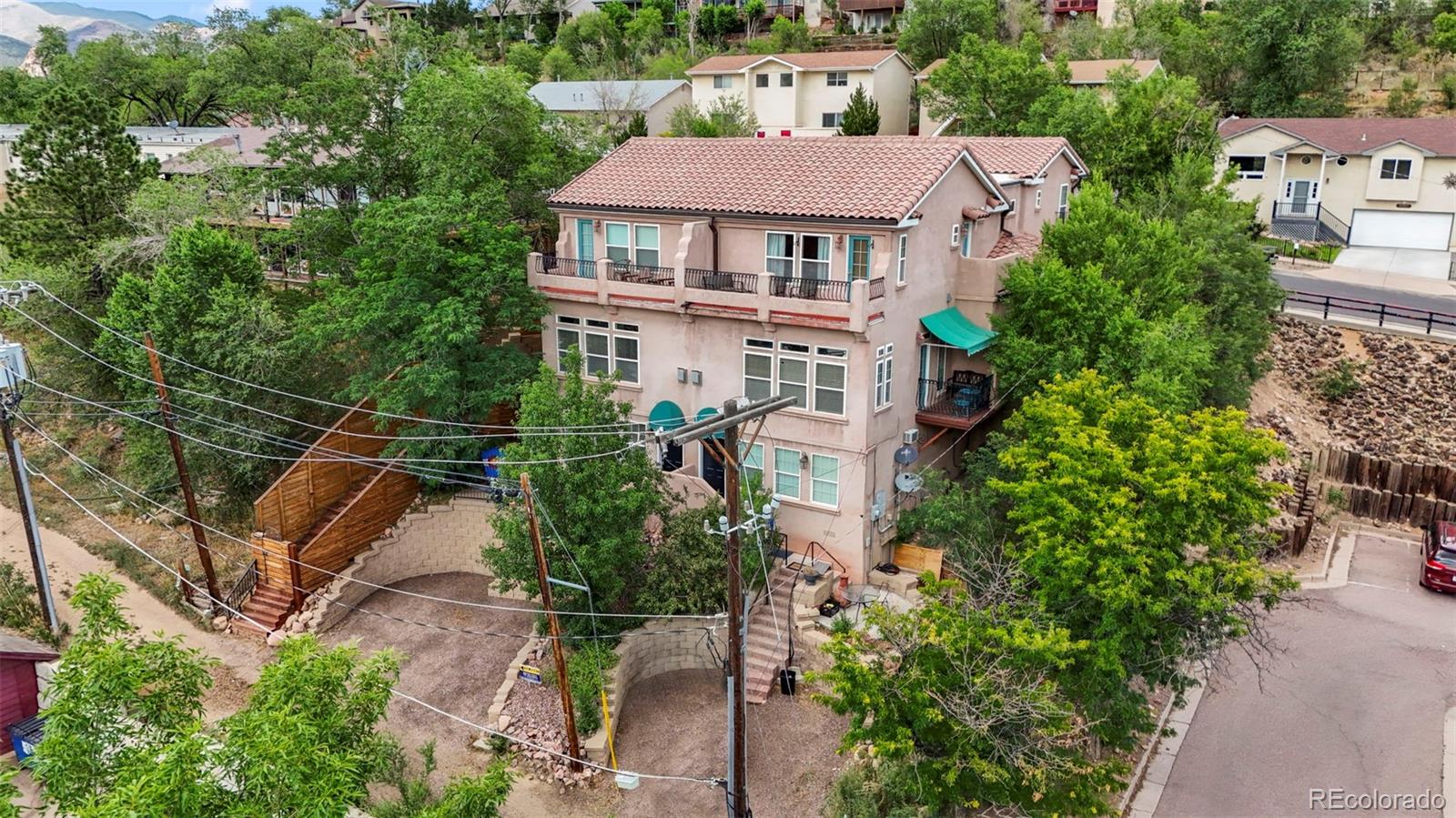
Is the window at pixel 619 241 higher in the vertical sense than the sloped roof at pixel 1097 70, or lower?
lower

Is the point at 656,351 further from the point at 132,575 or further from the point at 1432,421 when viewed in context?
the point at 1432,421

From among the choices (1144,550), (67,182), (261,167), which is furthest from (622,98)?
(1144,550)

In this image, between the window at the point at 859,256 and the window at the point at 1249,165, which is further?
the window at the point at 1249,165

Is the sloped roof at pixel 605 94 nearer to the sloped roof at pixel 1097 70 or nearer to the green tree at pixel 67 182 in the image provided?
the sloped roof at pixel 1097 70

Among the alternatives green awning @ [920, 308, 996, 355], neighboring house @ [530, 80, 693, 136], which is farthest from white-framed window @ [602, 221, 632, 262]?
neighboring house @ [530, 80, 693, 136]

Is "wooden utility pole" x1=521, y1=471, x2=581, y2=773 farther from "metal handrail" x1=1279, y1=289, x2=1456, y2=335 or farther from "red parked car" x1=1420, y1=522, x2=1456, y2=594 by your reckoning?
"metal handrail" x1=1279, y1=289, x2=1456, y2=335

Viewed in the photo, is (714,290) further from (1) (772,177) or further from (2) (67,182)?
(2) (67,182)

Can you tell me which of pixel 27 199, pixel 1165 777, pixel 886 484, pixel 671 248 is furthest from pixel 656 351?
pixel 27 199

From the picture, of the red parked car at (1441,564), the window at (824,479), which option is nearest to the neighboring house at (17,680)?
the window at (824,479)
